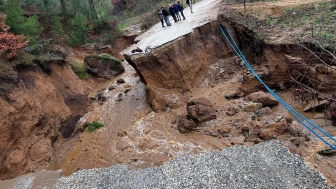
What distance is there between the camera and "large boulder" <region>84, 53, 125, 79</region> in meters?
18.0

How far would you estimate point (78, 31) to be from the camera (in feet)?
66.9

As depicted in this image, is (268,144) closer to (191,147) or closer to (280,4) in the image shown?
(191,147)

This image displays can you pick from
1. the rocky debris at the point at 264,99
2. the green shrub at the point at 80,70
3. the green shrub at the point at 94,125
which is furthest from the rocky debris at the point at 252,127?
the green shrub at the point at 80,70

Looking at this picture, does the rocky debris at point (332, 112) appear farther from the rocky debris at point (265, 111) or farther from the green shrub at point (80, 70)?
the green shrub at point (80, 70)

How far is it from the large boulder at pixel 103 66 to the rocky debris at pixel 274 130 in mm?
11426

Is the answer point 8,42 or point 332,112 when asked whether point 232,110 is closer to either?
point 332,112

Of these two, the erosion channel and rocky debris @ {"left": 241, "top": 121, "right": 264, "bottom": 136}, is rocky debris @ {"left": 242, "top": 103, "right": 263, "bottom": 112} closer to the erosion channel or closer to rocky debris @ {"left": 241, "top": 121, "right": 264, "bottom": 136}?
the erosion channel

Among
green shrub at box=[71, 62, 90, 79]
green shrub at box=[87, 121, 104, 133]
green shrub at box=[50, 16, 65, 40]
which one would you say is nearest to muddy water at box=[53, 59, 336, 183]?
green shrub at box=[87, 121, 104, 133]

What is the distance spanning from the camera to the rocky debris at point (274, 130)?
30.5ft

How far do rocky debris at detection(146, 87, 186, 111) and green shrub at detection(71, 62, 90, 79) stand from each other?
5.94 metres

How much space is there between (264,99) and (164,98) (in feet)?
14.8

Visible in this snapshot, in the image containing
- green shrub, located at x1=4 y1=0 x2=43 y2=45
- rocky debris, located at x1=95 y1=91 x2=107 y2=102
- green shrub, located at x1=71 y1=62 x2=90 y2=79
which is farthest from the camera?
green shrub, located at x1=71 y1=62 x2=90 y2=79

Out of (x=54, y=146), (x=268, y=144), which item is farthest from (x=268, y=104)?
(x=54, y=146)

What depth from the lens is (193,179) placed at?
7906 mm
